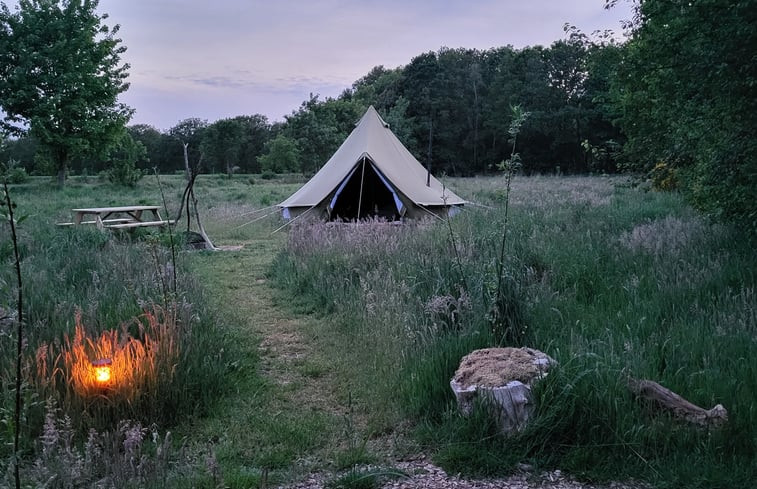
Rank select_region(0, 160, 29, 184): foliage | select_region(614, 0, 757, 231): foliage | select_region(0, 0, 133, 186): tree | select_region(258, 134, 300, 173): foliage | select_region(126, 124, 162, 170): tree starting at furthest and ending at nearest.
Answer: select_region(126, 124, 162, 170): tree < select_region(258, 134, 300, 173): foliage < select_region(0, 0, 133, 186): tree < select_region(614, 0, 757, 231): foliage < select_region(0, 160, 29, 184): foliage

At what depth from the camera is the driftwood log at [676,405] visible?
8.05 ft

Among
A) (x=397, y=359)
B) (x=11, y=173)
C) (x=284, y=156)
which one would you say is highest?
(x=284, y=156)

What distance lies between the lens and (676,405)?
255 centimetres

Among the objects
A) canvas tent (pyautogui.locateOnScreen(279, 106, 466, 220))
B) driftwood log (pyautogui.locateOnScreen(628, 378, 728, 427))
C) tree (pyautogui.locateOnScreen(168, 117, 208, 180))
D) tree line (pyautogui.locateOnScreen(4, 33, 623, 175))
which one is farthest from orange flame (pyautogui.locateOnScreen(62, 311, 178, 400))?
tree (pyautogui.locateOnScreen(168, 117, 208, 180))

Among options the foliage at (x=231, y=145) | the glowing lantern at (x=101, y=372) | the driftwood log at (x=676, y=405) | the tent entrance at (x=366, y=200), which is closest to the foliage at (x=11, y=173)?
the glowing lantern at (x=101, y=372)

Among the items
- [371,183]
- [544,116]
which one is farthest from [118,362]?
[544,116]

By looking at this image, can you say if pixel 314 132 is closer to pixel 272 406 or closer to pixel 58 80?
pixel 58 80

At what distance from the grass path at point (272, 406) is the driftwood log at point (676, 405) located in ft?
4.92

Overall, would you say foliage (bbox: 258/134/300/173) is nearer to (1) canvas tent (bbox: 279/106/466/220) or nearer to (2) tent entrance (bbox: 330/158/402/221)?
(2) tent entrance (bbox: 330/158/402/221)

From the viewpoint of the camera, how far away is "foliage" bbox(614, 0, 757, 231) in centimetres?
394

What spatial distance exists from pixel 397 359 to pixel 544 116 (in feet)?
126

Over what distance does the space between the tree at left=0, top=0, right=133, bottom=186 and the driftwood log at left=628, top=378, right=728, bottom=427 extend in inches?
980

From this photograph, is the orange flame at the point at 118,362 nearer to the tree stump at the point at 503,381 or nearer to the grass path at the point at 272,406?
the grass path at the point at 272,406

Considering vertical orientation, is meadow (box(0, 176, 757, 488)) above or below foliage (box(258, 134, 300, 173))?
below
